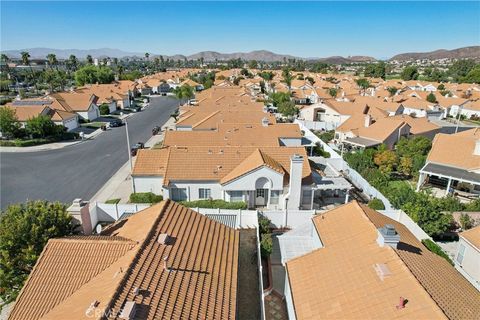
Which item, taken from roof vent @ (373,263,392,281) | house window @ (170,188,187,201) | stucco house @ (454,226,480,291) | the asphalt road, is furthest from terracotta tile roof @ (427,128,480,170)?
the asphalt road

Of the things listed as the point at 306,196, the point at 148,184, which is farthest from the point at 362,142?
the point at 148,184

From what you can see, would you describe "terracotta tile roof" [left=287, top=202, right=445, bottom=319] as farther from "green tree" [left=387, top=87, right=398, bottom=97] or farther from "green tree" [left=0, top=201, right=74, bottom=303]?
"green tree" [left=387, top=87, right=398, bottom=97]

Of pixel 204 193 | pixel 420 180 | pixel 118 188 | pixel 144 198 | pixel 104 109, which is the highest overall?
pixel 104 109

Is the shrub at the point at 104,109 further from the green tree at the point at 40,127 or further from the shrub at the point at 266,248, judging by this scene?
the shrub at the point at 266,248

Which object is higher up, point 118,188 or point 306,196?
point 306,196

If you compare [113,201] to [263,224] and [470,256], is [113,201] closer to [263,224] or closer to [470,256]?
[263,224]

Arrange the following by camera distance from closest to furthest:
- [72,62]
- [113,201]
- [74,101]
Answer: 1. [113,201]
2. [74,101]
3. [72,62]

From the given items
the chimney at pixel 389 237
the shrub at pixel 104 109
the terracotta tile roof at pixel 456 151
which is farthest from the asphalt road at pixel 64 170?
the terracotta tile roof at pixel 456 151
